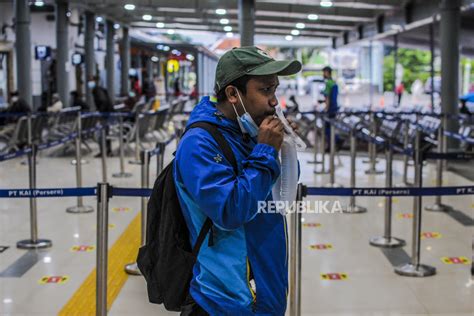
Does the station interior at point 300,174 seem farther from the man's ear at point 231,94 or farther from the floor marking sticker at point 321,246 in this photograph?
the man's ear at point 231,94

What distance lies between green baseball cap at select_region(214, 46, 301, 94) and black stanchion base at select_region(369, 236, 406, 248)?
16.7 ft

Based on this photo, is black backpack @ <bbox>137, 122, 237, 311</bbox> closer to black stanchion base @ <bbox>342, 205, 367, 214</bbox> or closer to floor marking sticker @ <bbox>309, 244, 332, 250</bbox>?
floor marking sticker @ <bbox>309, 244, 332, 250</bbox>

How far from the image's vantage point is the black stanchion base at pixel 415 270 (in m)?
6.11

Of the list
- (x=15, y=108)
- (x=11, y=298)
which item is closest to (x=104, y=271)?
(x=11, y=298)

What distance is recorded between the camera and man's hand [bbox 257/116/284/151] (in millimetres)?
2244

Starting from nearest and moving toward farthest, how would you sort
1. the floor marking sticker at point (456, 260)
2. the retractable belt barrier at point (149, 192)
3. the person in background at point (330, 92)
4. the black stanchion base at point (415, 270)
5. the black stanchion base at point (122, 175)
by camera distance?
1. the retractable belt barrier at point (149, 192)
2. the black stanchion base at point (415, 270)
3. the floor marking sticker at point (456, 260)
4. the black stanchion base at point (122, 175)
5. the person in background at point (330, 92)

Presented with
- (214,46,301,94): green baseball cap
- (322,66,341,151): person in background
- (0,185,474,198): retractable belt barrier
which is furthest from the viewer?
(322,66,341,151): person in background

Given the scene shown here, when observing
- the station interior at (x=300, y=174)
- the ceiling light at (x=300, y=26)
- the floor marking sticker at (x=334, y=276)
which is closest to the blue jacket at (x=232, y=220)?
the station interior at (x=300, y=174)

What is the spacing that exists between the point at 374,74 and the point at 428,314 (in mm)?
27359

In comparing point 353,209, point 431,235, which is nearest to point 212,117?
point 431,235

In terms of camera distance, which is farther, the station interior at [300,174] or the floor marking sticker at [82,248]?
the floor marking sticker at [82,248]

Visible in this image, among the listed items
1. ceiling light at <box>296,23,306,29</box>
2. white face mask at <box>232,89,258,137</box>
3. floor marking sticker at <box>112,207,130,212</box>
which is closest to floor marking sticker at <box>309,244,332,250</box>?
floor marking sticker at <box>112,207,130,212</box>

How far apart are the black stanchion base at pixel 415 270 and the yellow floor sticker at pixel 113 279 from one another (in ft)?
7.71

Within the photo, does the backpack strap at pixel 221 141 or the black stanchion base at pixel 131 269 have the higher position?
the backpack strap at pixel 221 141
